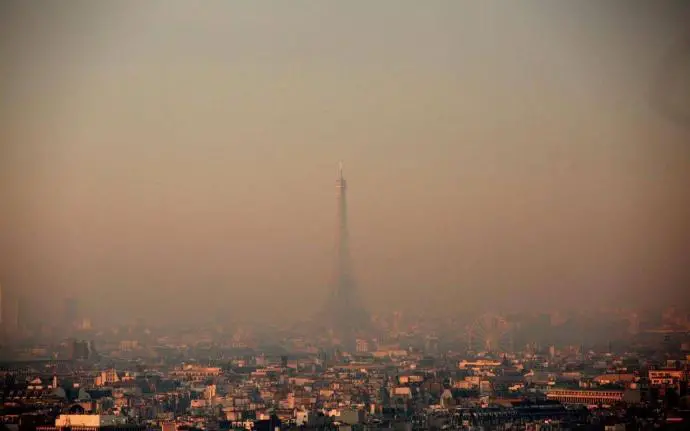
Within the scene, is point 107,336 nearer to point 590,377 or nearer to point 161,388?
point 161,388

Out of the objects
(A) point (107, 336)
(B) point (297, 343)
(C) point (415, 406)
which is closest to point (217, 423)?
(C) point (415, 406)

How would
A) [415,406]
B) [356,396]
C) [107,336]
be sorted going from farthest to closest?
1. [107,336]
2. [356,396]
3. [415,406]

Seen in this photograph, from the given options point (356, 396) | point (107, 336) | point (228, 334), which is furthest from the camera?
point (228, 334)

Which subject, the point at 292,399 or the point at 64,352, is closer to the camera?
the point at 292,399

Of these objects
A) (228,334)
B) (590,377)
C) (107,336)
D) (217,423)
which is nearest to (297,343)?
(228,334)

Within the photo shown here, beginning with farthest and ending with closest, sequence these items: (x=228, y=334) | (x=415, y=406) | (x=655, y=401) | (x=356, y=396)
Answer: (x=228, y=334), (x=356, y=396), (x=415, y=406), (x=655, y=401)

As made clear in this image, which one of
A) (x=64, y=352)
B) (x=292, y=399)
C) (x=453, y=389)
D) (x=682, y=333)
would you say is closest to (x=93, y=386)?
(x=64, y=352)

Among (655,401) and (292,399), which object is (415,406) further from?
(655,401)

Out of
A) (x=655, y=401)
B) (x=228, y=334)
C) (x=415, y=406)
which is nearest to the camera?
(x=655, y=401)

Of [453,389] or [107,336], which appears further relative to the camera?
[107,336]
